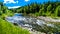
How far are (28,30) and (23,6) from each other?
748mm

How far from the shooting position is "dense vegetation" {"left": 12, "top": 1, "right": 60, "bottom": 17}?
192 inches

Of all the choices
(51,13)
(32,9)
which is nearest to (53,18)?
(51,13)

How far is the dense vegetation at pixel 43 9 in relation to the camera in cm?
487

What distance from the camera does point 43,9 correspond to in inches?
196

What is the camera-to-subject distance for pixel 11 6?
4766 mm

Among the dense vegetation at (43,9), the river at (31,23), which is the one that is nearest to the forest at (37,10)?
the dense vegetation at (43,9)

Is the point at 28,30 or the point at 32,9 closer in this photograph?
the point at 28,30

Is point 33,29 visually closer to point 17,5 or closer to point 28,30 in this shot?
point 28,30

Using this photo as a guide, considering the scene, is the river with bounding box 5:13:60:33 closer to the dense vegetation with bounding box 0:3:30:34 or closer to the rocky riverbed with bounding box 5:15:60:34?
the rocky riverbed with bounding box 5:15:60:34

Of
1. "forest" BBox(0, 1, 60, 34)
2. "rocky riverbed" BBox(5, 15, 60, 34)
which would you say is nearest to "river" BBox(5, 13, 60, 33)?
"rocky riverbed" BBox(5, 15, 60, 34)

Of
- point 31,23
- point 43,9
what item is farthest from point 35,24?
point 43,9

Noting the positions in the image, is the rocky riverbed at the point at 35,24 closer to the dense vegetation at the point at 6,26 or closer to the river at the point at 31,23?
the river at the point at 31,23

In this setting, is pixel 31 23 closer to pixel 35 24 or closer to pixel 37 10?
pixel 35 24

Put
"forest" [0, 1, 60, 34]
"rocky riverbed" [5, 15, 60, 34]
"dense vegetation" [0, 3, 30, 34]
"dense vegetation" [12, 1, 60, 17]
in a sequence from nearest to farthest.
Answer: "dense vegetation" [0, 3, 30, 34], "rocky riverbed" [5, 15, 60, 34], "forest" [0, 1, 60, 34], "dense vegetation" [12, 1, 60, 17]
